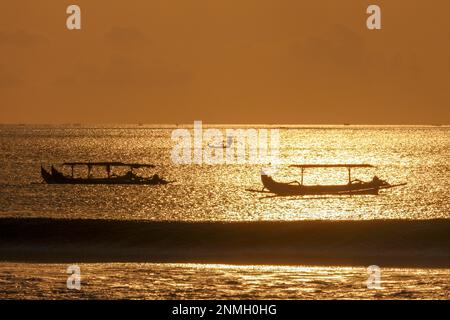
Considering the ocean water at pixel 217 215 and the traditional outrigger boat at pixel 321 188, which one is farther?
the traditional outrigger boat at pixel 321 188

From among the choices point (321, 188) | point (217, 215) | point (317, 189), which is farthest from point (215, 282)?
point (321, 188)

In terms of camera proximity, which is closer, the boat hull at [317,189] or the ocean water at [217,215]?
the ocean water at [217,215]

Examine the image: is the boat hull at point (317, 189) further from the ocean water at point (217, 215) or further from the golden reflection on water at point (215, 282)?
the golden reflection on water at point (215, 282)

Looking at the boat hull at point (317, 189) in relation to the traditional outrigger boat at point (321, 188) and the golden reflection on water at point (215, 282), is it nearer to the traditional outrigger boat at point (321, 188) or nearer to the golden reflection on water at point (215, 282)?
the traditional outrigger boat at point (321, 188)

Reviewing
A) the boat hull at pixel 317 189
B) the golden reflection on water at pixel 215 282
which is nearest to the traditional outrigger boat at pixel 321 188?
the boat hull at pixel 317 189

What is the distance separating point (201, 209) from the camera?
92688 millimetres

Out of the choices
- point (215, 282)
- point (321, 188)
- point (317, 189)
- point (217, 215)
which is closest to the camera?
point (215, 282)

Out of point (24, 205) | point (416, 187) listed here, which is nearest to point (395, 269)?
point (24, 205)

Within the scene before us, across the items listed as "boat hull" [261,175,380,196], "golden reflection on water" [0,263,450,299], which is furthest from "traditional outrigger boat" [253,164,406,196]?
"golden reflection on water" [0,263,450,299]

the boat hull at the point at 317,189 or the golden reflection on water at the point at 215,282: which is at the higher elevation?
the boat hull at the point at 317,189

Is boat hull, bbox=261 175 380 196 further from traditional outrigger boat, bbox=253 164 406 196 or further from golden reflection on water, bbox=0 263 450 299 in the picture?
golden reflection on water, bbox=0 263 450 299

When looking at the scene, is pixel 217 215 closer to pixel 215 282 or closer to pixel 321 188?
pixel 321 188

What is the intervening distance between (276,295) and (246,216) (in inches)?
1923
